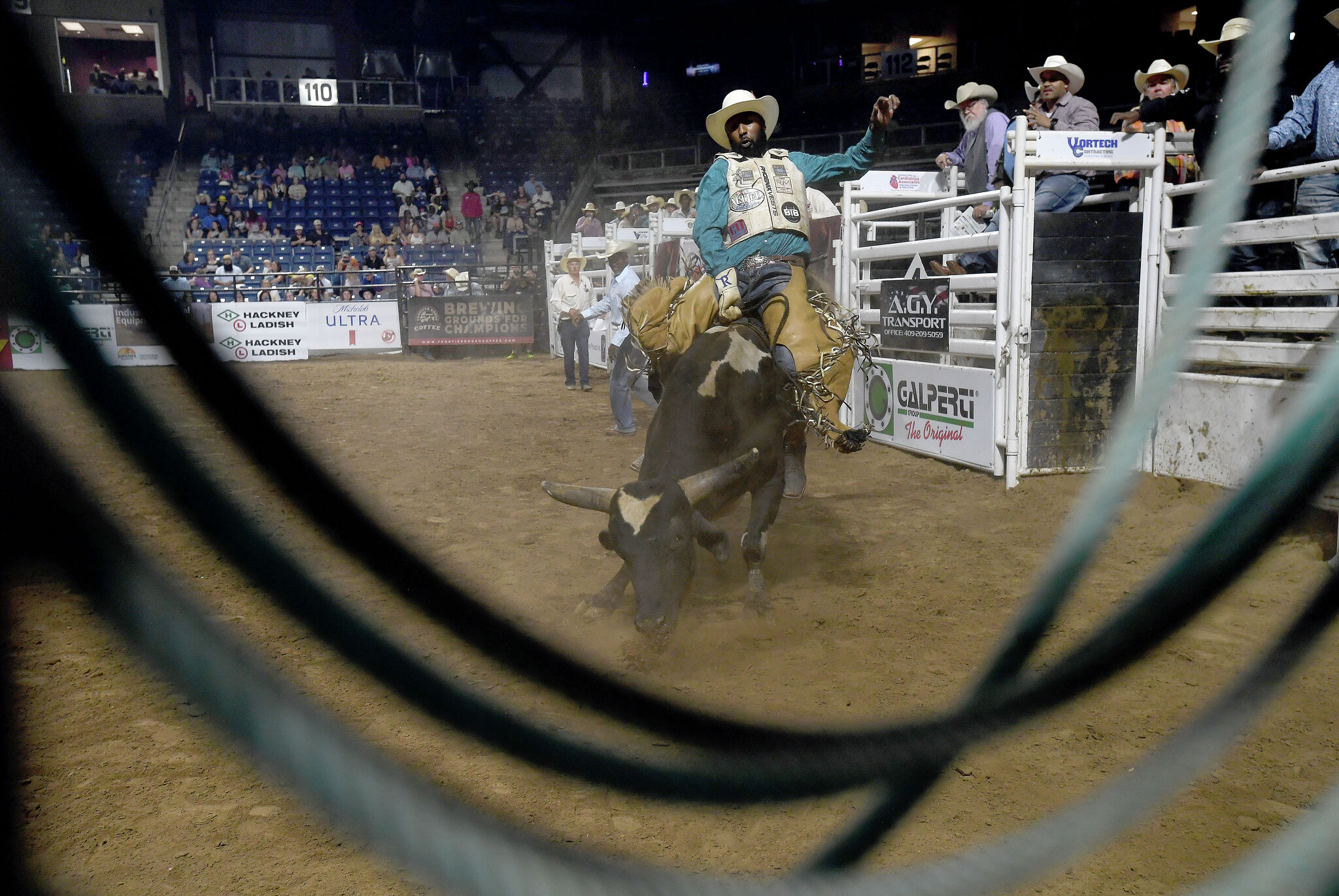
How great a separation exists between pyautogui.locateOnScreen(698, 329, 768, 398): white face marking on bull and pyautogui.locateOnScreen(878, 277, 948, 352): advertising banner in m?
2.84

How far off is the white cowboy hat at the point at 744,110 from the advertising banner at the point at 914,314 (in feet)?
Result: 7.44

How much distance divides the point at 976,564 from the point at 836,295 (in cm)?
440

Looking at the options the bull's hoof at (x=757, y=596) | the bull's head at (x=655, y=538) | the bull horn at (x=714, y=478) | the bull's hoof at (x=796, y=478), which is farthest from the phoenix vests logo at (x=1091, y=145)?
the bull's head at (x=655, y=538)

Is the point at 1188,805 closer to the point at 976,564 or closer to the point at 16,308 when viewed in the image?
the point at 976,564

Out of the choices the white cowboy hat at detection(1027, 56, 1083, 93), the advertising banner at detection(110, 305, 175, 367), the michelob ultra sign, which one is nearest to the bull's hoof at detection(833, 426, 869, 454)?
the michelob ultra sign

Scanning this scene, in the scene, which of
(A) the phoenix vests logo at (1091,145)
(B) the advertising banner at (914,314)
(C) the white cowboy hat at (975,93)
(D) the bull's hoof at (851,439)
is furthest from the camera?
(C) the white cowboy hat at (975,93)

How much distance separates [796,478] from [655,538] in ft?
9.16

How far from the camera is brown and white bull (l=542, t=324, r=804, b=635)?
3.86 meters

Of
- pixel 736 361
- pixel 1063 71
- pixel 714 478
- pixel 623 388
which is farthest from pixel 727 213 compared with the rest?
pixel 623 388

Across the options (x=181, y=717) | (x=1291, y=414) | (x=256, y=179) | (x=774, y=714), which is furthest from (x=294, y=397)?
(x=256, y=179)

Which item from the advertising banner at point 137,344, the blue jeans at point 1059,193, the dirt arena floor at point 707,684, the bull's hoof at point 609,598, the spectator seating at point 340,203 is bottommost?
the dirt arena floor at point 707,684

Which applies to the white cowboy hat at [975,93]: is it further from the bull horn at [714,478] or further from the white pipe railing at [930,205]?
the bull horn at [714,478]

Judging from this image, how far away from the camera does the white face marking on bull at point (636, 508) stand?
3.87m

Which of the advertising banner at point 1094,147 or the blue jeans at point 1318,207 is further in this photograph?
the advertising banner at point 1094,147
